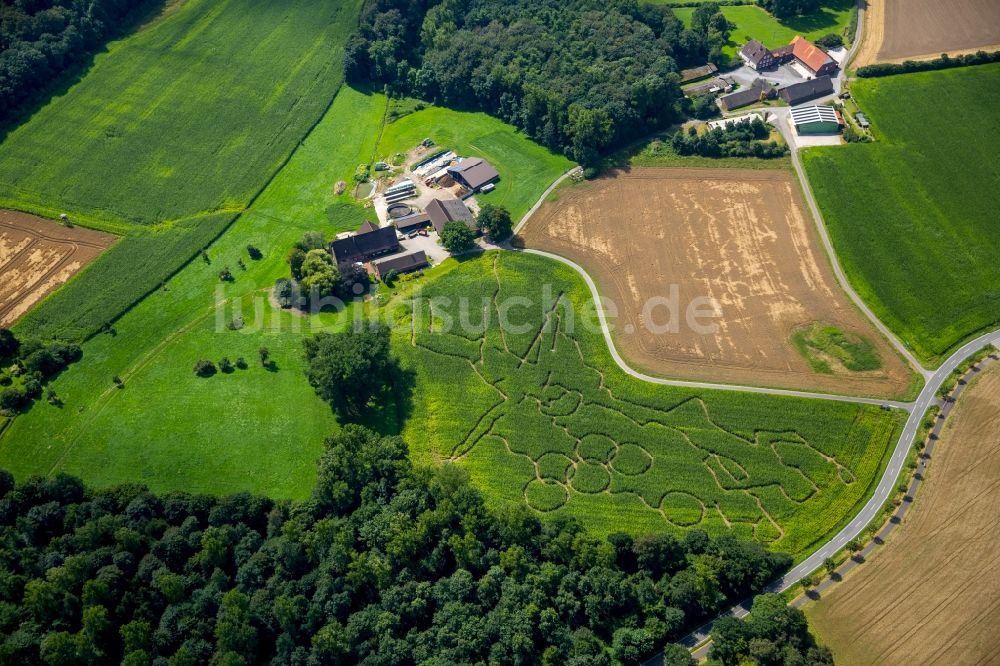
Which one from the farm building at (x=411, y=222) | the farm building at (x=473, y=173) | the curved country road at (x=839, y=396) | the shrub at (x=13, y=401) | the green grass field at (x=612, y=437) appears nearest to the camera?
the curved country road at (x=839, y=396)

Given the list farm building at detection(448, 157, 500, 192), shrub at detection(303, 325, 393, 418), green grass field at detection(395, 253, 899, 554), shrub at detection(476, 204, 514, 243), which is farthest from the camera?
farm building at detection(448, 157, 500, 192)

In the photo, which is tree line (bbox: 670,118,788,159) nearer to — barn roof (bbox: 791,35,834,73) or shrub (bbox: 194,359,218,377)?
barn roof (bbox: 791,35,834,73)

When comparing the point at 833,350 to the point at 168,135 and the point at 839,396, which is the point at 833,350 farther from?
the point at 168,135

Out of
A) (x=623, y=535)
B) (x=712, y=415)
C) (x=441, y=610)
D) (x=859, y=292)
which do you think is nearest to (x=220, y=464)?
(x=441, y=610)

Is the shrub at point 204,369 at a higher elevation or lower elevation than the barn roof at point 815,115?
lower

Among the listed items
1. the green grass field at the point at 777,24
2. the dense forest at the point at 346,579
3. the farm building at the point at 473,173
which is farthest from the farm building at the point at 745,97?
the dense forest at the point at 346,579

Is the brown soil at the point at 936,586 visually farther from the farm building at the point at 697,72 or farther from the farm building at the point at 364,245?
the farm building at the point at 697,72

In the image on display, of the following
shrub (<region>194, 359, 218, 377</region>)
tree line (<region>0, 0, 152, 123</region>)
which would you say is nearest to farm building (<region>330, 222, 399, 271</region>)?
shrub (<region>194, 359, 218, 377</region>)
